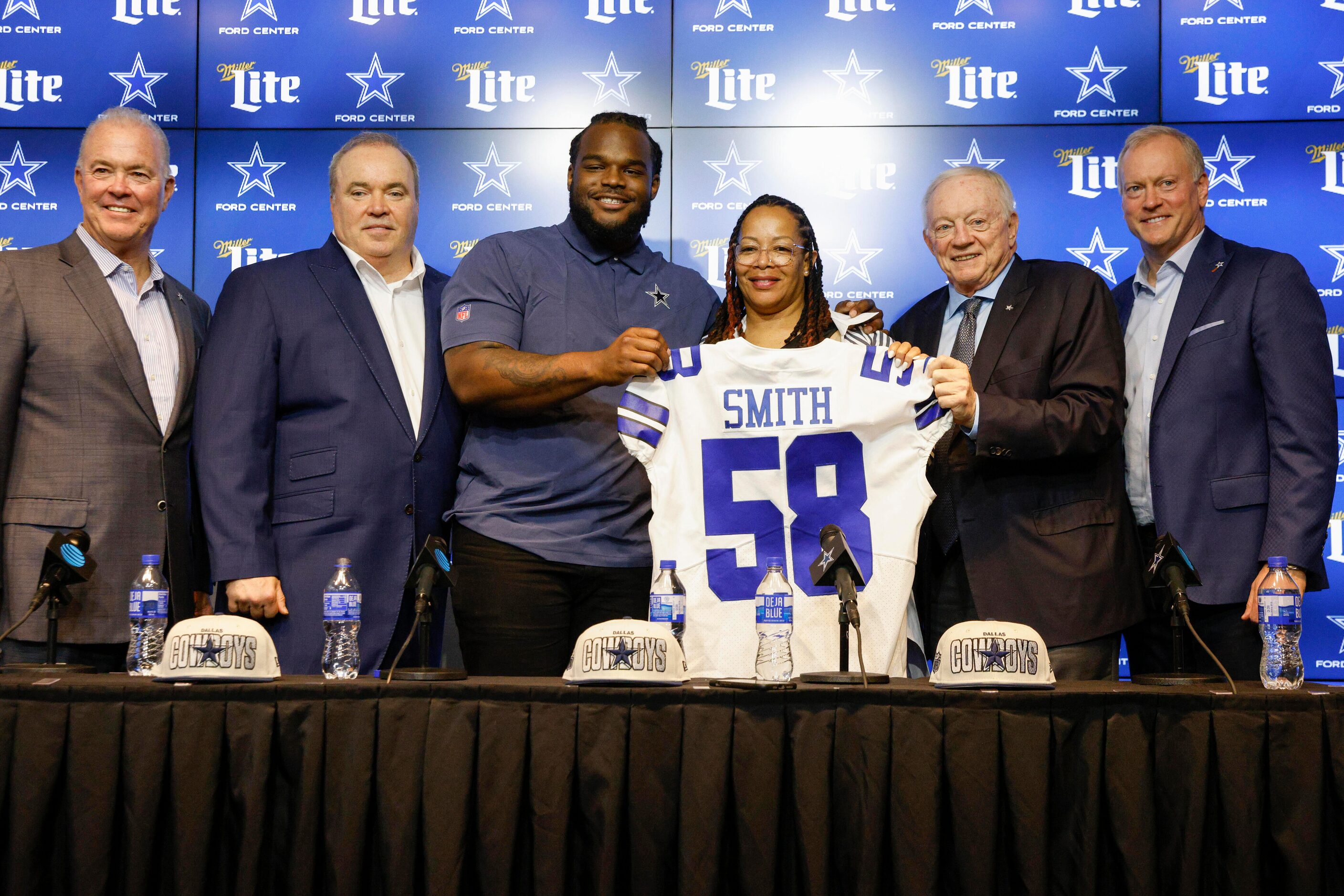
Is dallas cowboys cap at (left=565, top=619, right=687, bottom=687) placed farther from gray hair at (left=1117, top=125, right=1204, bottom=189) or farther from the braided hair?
gray hair at (left=1117, top=125, right=1204, bottom=189)

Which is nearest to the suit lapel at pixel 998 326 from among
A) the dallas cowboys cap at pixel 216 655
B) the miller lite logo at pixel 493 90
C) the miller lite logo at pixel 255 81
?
the dallas cowboys cap at pixel 216 655

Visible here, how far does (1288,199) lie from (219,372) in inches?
148

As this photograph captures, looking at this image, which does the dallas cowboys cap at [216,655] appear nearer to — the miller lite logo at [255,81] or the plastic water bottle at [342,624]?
the plastic water bottle at [342,624]

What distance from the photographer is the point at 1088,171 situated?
4152 mm

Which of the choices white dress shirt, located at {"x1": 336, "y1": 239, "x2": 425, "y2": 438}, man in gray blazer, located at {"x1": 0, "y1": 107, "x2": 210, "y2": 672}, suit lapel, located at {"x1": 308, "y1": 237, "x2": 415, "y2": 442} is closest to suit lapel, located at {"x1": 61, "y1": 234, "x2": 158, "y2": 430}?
man in gray blazer, located at {"x1": 0, "y1": 107, "x2": 210, "y2": 672}

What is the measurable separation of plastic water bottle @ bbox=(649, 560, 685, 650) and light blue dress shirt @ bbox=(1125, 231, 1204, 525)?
1.31m

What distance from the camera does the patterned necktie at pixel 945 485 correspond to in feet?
9.66

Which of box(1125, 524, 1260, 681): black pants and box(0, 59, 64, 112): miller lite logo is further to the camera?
box(0, 59, 64, 112): miller lite logo

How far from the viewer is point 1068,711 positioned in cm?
205

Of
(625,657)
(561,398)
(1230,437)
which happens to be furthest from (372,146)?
(1230,437)

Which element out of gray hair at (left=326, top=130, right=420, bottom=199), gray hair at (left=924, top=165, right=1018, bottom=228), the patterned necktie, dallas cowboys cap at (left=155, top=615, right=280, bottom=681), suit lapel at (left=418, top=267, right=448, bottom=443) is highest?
gray hair at (left=326, top=130, right=420, bottom=199)

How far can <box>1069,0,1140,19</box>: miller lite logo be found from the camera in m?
4.15

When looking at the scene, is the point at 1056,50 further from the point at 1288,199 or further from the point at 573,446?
the point at 573,446

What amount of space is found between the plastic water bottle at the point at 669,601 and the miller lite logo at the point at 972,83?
2462 mm
